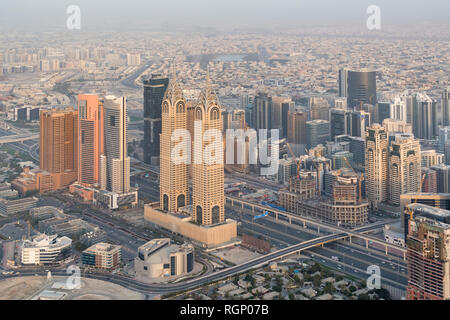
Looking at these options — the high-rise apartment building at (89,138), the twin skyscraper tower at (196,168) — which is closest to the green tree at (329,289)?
the twin skyscraper tower at (196,168)

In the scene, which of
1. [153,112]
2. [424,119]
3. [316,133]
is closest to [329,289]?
[153,112]

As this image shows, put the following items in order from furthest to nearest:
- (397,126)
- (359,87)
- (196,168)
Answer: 1. (359,87)
2. (397,126)
3. (196,168)

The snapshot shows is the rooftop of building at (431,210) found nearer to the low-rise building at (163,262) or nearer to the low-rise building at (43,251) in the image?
the low-rise building at (163,262)

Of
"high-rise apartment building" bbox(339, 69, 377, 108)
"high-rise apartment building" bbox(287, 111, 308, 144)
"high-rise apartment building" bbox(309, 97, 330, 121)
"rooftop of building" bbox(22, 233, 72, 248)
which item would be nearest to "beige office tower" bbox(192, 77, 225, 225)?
"rooftop of building" bbox(22, 233, 72, 248)

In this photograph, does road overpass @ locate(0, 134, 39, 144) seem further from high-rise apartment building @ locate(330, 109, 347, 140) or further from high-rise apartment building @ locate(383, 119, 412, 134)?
high-rise apartment building @ locate(383, 119, 412, 134)

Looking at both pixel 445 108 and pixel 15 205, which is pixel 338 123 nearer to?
pixel 445 108

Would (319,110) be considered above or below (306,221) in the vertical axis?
above

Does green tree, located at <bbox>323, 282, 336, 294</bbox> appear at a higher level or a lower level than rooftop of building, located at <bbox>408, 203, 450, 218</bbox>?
lower
